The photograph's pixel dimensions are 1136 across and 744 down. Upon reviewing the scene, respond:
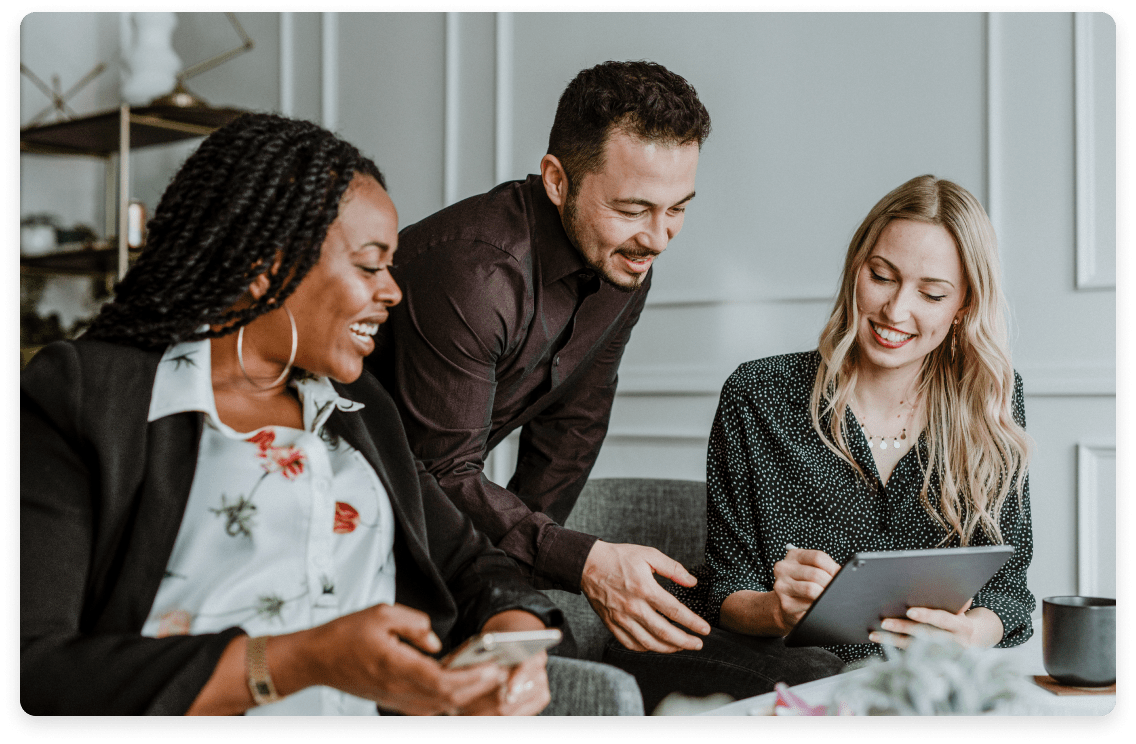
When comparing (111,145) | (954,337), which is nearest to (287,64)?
(111,145)

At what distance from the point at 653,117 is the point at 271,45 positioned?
2.70 feet

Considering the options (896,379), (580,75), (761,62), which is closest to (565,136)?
(580,75)

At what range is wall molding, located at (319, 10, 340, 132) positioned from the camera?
1.62m

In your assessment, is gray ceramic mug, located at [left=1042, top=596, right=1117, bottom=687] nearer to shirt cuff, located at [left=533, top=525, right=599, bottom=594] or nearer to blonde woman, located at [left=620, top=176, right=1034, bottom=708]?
blonde woman, located at [left=620, top=176, right=1034, bottom=708]

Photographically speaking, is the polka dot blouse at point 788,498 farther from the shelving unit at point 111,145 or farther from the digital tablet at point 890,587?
the shelving unit at point 111,145

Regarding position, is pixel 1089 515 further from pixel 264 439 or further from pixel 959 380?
pixel 264 439

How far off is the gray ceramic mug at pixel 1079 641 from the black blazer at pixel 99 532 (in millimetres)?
842

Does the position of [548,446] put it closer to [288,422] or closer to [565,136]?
[565,136]

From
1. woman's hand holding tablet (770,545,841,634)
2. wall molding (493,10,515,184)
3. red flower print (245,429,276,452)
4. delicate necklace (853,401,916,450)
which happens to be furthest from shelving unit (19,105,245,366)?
delicate necklace (853,401,916,450)

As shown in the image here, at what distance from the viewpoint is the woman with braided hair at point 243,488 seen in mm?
787

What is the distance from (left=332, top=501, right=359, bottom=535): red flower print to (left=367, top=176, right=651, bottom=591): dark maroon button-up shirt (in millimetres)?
230

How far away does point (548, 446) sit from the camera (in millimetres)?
1598

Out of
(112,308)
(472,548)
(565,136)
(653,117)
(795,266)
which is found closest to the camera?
(112,308)

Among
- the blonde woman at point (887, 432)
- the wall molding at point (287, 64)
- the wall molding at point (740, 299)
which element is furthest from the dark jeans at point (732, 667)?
the wall molding at point (287, 64)
